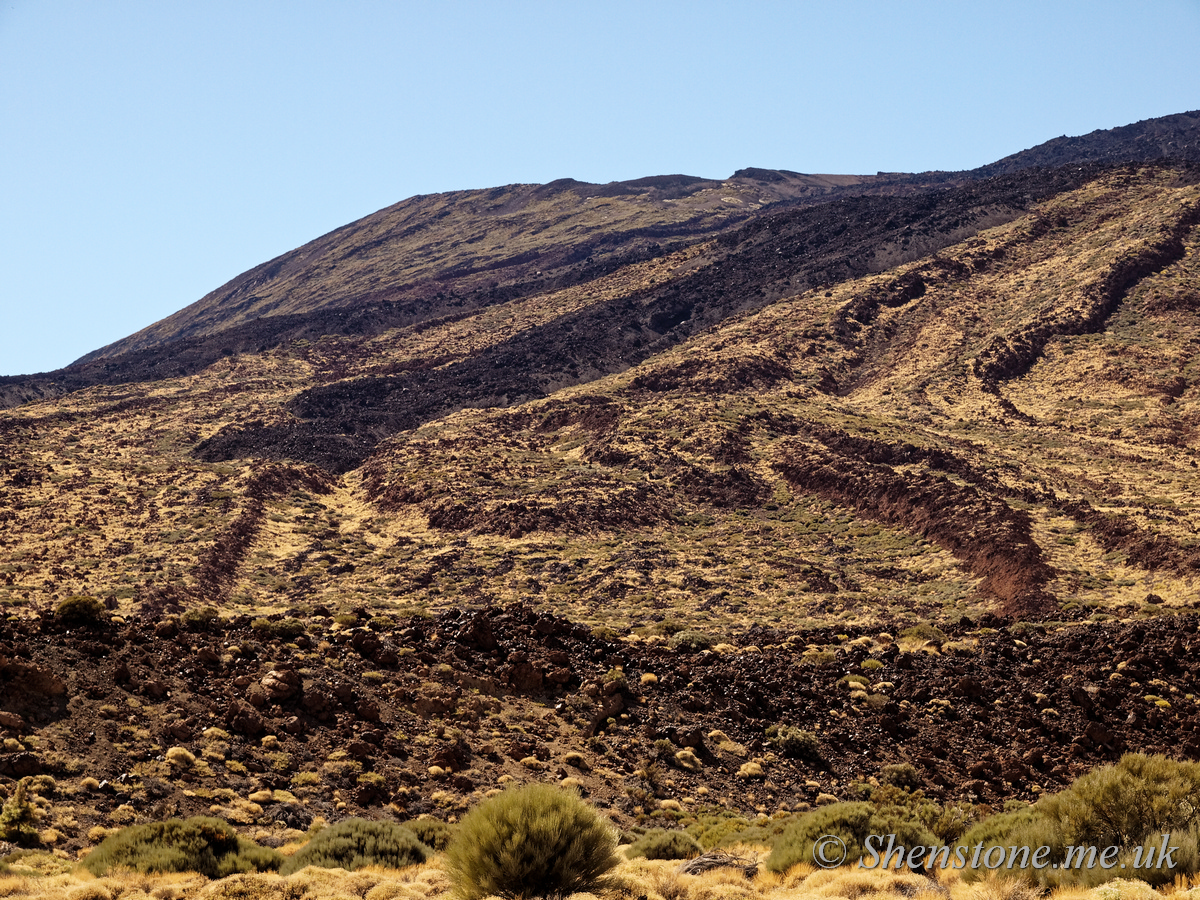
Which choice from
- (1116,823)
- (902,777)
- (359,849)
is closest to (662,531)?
(902,777)

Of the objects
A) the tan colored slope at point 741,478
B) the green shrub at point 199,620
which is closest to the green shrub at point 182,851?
the green shrub at point 199,620

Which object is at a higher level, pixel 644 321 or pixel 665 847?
pixel 644 321

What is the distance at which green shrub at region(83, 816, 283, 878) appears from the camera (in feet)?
38.5

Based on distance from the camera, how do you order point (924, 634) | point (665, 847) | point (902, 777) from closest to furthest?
point (665, 847)
point (902, 777)
point (924, 634)

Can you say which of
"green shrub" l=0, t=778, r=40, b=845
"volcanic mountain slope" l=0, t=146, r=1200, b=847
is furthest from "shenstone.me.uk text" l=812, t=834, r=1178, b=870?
"green shrub" l=0, t=778, r=40, b=845

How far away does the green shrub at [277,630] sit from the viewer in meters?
20.9

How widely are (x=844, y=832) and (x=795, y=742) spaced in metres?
6.61

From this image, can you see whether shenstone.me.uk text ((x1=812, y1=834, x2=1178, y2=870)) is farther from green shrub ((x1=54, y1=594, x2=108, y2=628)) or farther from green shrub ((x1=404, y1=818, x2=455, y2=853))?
green shrub ((x1=54, y1=594, x2=108, y2=628))

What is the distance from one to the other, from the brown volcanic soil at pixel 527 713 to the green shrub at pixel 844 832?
Result: 165 inches

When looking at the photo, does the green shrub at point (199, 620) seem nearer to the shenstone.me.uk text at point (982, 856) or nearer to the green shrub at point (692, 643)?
the green shrub at point (692, 643)

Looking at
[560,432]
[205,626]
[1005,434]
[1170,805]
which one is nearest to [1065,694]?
[1170,805]

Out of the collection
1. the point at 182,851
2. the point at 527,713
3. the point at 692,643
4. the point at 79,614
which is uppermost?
the point at 79,614

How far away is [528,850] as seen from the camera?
35.1 ft

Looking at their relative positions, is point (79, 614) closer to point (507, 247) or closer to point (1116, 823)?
point (1116, 823)
